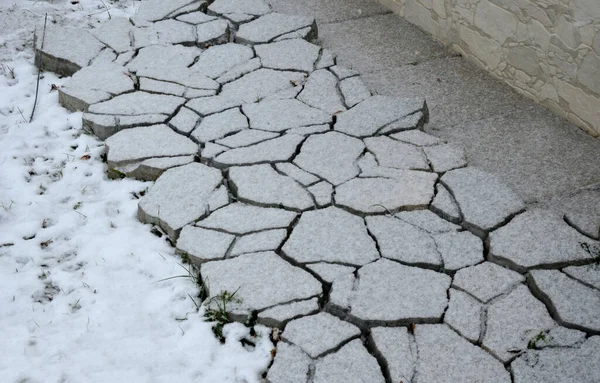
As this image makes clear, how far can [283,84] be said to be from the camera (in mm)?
3641

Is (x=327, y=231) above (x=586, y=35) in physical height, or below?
below

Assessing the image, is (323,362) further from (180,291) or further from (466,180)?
(466,180)

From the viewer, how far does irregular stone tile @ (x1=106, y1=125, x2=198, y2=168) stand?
309 centimetres

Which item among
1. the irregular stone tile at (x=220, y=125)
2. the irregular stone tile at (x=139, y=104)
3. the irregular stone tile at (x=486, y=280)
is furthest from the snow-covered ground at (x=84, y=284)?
the irregular stone tile at (x=486, y=280)

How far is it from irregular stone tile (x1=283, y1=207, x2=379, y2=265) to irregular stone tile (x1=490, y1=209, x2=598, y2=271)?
0.46 metres

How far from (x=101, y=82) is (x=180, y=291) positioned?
1606mm

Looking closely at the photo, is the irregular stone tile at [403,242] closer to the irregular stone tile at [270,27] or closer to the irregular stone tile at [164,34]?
the irregular stone tile at [270,27]

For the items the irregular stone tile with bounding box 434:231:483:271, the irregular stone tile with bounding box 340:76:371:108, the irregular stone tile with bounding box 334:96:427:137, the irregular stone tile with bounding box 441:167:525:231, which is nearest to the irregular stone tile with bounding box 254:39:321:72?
the irregular stone tile with bounding box 340:76:371:108

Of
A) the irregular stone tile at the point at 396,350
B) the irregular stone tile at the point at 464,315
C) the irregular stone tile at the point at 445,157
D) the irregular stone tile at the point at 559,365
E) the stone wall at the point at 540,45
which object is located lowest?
the irregular stone tile at the point at 396,350

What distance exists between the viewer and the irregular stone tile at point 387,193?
9.09 ft

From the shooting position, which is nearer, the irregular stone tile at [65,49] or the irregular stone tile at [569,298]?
the irregular stone tile at [569,298]

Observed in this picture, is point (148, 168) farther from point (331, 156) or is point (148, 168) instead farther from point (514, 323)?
point (514, 323)

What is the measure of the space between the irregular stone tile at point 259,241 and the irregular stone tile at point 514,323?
79 cm

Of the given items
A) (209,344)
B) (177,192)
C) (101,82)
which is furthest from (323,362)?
(101,82)
